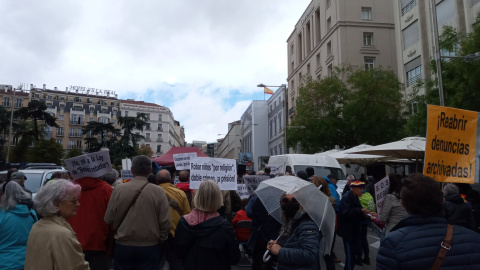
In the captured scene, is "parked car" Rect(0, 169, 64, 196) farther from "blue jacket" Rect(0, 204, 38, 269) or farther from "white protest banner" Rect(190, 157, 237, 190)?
"blue jacket" Rect(0, 204, 38, 269)

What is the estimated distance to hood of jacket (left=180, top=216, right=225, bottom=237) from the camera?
12.1 feet

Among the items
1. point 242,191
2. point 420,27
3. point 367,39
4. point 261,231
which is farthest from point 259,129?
point 261,231

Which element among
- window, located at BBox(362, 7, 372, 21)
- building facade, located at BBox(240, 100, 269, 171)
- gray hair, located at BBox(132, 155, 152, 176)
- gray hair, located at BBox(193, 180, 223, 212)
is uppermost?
window, located at BBox(362, 7, 372, 21)

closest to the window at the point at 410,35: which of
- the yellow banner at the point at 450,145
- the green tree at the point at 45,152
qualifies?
the yellow banner at the point at 450,145

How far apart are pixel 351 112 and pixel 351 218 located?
21.4 meters

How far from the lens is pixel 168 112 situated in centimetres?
11312

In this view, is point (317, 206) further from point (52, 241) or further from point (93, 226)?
point (93, 226)

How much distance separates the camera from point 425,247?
2326 mm

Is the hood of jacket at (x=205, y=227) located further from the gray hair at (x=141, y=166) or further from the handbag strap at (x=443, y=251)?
the handbag strap at (x=443, y=251)

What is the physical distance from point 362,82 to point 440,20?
625cm

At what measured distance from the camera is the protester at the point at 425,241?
2.31 m

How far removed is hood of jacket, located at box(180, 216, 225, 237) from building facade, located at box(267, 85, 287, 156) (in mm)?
51270

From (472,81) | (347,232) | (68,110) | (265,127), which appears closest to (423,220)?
(347,232)

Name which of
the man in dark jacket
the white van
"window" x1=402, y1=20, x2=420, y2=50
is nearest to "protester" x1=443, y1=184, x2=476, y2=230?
the man in dark jacket
